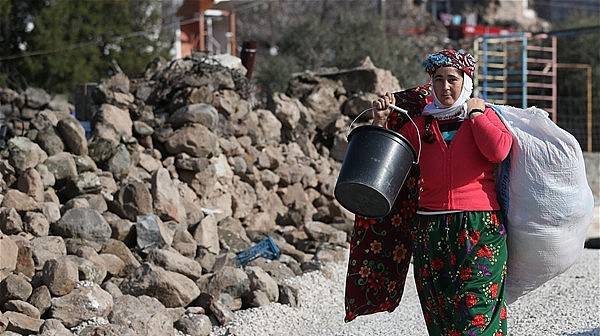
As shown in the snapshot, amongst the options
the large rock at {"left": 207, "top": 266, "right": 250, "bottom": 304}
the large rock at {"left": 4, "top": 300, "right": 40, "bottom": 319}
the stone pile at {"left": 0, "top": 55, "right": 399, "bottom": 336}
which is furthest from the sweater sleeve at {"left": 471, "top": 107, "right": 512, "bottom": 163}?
the large rock at {"left": 207, "top": 266, "right": 250, "bottom": 304}

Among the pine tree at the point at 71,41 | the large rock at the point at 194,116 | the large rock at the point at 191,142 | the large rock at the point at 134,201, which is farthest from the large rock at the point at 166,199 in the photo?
the pine tree at the point at 71,41

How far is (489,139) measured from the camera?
169 inches

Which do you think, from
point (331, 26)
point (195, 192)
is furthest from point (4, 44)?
point (195, 192)

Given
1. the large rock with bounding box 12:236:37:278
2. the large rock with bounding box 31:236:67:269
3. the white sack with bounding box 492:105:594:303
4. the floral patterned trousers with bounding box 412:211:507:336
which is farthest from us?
the large rock with bounding box 31:236:67:269

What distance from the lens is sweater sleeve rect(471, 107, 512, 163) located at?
4301mm

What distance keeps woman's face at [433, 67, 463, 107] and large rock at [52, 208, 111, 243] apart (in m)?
3.79

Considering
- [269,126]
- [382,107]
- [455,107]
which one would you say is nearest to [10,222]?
[382,107]

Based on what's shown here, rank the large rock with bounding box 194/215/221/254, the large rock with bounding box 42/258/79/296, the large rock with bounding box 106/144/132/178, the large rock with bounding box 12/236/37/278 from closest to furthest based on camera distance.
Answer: the large rock with bounding box 42/258/79/296 → the large rock with bounding box 12/236/37/278 → the large rock with bounding box 194/215/221/254 → the large rock with bounding box 106/144/132/178

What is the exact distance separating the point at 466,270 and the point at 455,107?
675 mm

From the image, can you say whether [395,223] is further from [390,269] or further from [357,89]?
[357,89]

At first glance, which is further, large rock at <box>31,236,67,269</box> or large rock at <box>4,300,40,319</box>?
large rock at <box>31,236,67,269</box>

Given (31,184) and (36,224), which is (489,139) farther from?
(31,184)

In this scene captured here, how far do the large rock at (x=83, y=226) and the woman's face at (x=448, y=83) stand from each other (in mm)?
3793

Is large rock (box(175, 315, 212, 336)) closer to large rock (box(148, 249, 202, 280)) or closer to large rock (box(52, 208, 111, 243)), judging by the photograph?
large rock (box(148, 249, 202, 280))
